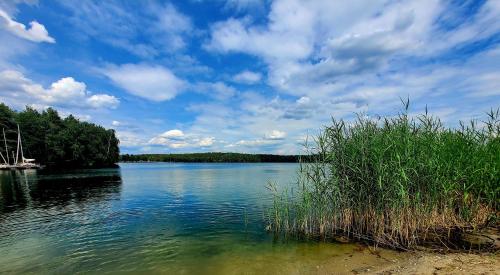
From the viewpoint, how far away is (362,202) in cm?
1197

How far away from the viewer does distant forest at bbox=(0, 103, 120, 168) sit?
89625 millimetres

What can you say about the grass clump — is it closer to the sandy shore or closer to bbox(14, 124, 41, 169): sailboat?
the sandy shore

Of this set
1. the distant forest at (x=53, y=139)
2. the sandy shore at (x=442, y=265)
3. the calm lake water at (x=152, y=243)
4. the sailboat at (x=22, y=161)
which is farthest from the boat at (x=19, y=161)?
the sandy shore at (x=442, y=265)

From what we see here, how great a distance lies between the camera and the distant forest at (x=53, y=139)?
3529 inches

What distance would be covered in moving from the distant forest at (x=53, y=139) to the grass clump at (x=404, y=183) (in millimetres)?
96539

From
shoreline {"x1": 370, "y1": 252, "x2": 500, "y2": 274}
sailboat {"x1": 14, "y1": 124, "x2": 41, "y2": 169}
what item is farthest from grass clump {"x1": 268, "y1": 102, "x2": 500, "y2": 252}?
sailboat {"x1": 14, "y1": 124, "x2": 41, "y2": 169}

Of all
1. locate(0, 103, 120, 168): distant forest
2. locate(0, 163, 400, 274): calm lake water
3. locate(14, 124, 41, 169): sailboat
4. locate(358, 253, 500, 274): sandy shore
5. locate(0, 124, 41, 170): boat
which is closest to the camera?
locate(358, 253, 500, 274): sandy shore

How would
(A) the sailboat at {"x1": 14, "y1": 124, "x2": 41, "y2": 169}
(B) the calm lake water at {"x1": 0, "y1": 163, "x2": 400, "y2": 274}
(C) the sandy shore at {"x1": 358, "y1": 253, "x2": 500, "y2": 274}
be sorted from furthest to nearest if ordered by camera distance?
(A) the sailboat at {"x1": 14, "y1": 124, "x2": 41, "y2": 169} → (B) the calm lake water at {"x1": 0, "y1": 163, "x2": 400, "y2": 274} → (C) the sandy shore at {"x1": 358, "y1": 253, "x2": 500, "y2": 274}

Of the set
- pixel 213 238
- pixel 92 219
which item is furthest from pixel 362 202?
pixel 92 219

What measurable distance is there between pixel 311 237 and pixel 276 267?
3322mm

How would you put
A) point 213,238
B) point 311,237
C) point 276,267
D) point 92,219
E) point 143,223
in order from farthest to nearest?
1. point 92,219
2. point 143,223
3. point 213,238
4. point 311,237
5. point 276,267

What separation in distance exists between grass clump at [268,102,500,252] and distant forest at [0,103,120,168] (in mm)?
96539

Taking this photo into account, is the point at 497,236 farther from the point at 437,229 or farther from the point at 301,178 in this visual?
the point at 301,178

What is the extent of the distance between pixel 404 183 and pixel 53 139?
102 m
